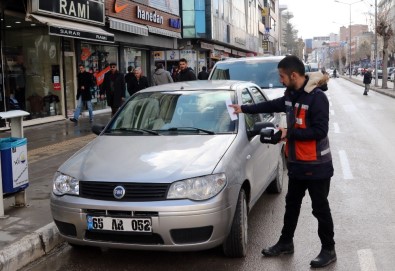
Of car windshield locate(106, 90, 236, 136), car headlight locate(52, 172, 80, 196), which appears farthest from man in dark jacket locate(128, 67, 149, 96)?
car headlight locate(52, 172, 80, 196)

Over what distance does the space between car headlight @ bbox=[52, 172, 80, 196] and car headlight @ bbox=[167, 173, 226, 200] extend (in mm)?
872

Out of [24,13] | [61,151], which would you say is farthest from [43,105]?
[61,151]

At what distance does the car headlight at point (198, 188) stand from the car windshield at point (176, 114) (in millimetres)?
950

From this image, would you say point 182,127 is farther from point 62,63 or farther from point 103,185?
point 62,63

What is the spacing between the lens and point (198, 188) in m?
3.93

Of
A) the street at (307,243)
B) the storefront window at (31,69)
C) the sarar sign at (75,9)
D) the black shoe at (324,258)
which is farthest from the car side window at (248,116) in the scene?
the storefront window at (31,69)

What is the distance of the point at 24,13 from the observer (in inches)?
530

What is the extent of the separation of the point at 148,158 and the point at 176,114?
108 cm

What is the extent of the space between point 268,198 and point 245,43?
4295cm

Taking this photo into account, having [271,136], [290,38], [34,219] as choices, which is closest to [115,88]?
[34,219]

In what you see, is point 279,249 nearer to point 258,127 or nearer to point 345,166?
point 258,127

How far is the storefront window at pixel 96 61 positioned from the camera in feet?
57.8

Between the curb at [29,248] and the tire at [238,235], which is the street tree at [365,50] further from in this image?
the curb at [29,248]

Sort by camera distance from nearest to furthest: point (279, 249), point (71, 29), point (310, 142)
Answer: point (310, 142), point (279, 249), point (71, 29)
